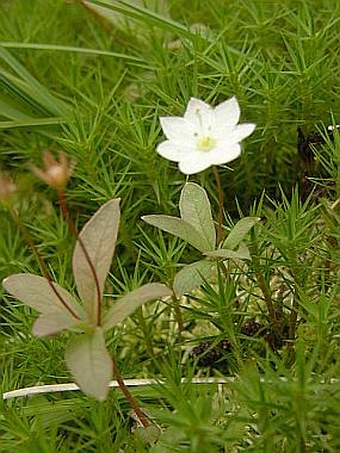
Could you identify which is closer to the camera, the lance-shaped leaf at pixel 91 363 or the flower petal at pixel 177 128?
the lance-shaped leaf at pixel 91 363

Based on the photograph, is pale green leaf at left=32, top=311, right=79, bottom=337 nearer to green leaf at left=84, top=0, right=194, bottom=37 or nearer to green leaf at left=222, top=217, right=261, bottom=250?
green leaf at left=222, top=217, right=261, bottom=250

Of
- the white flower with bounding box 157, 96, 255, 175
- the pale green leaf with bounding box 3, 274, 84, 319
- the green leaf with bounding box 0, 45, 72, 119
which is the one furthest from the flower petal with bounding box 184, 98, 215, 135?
the green leaf with bounding box 0, 45, 72, 119

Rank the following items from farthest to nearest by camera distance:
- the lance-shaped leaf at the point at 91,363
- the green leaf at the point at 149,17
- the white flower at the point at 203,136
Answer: the green leaf at the point at 149,17 → the white flower at the point at 203,136 → the lance-shaped leaf at the point at 91,363

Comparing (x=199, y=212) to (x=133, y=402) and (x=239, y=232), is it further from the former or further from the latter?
(x=133, y=402)

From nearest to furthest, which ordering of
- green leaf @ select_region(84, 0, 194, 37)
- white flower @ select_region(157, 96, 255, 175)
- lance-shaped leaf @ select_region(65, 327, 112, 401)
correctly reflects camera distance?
1. lance-shaped leaf @ select_region(65, 327, 112, 401)
2. white flower @ select_region(157, 96, 255, 175)
3. green leaf @ select_region(84, 0, 194, 37)

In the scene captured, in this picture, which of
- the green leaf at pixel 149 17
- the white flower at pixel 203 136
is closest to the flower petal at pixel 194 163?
the white flower at pixel 203 136

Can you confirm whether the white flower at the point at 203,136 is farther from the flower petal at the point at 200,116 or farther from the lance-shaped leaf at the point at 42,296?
the lance-shaped leaf at the point at 42,296

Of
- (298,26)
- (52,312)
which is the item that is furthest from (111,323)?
(298,26)
